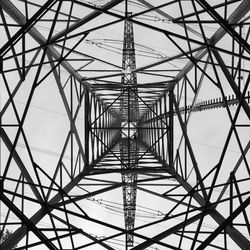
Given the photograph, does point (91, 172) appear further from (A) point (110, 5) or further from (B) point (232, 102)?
(A) point (110, 5)

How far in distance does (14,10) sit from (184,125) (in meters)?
5.39

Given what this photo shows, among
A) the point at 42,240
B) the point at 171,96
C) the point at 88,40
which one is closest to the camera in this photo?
the point at 42,240

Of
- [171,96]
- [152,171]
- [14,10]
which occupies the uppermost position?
[171,96]

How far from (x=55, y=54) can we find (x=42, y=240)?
501 centimetres

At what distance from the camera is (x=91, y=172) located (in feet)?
31.8

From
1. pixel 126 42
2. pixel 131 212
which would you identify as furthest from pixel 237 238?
pixel 126 42

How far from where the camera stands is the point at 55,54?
835 cm

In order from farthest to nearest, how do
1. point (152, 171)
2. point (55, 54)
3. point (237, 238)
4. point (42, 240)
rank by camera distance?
point (152, 171) < point (55, 54) < point (237, 238) < point (42, 240)

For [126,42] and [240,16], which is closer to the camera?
[240,16]

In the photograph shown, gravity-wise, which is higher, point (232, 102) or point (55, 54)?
point (55, 54)

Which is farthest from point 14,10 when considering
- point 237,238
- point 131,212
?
point 131,212

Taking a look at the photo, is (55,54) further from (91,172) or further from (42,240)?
(42,240)

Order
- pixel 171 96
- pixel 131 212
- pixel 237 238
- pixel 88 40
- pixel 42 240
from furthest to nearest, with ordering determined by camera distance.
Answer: pixel 88 40, pixel 131 212, pixel 171 96, pixel 237 238, pixel 42 240

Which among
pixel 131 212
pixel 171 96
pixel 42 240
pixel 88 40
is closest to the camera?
pixel 42 240
